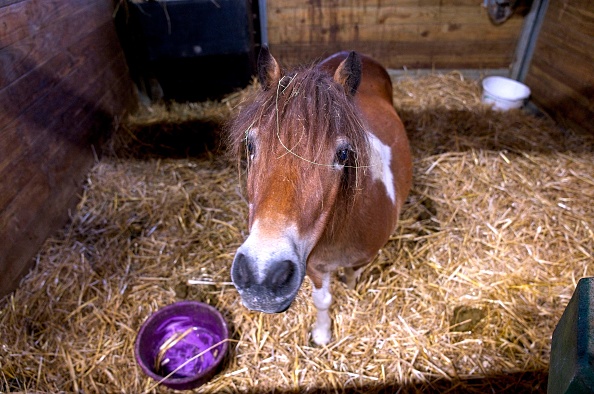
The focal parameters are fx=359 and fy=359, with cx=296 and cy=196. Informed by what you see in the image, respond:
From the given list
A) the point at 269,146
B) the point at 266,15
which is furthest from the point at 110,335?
the point at 266,15

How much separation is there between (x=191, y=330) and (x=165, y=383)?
0.42m

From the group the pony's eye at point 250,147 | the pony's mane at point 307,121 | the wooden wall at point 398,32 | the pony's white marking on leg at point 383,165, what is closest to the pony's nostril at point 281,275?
the pony's mane at point 307,121

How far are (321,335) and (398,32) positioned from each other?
3.63 m

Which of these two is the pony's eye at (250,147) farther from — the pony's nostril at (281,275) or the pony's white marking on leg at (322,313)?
the pony's white marking on leg at (322,313)

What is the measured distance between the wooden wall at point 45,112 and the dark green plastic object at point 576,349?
9.05ft

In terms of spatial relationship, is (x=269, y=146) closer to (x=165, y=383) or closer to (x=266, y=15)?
(x=165, y=383)

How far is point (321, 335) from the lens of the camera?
7.31ft

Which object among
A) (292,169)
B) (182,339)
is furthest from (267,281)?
(182,339)

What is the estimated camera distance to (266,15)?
4.11 meters

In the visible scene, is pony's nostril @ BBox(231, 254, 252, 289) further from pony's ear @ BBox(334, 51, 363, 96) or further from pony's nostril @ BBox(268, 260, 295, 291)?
pony's ear @ BBox(334, 51, 363, 96)

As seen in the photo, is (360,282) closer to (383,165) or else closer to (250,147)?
(383,165)

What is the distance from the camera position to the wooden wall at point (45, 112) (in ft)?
7.47

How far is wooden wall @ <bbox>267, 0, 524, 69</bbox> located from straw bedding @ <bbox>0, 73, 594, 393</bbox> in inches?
53.9

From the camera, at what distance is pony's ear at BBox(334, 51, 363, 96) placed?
1442 mm
